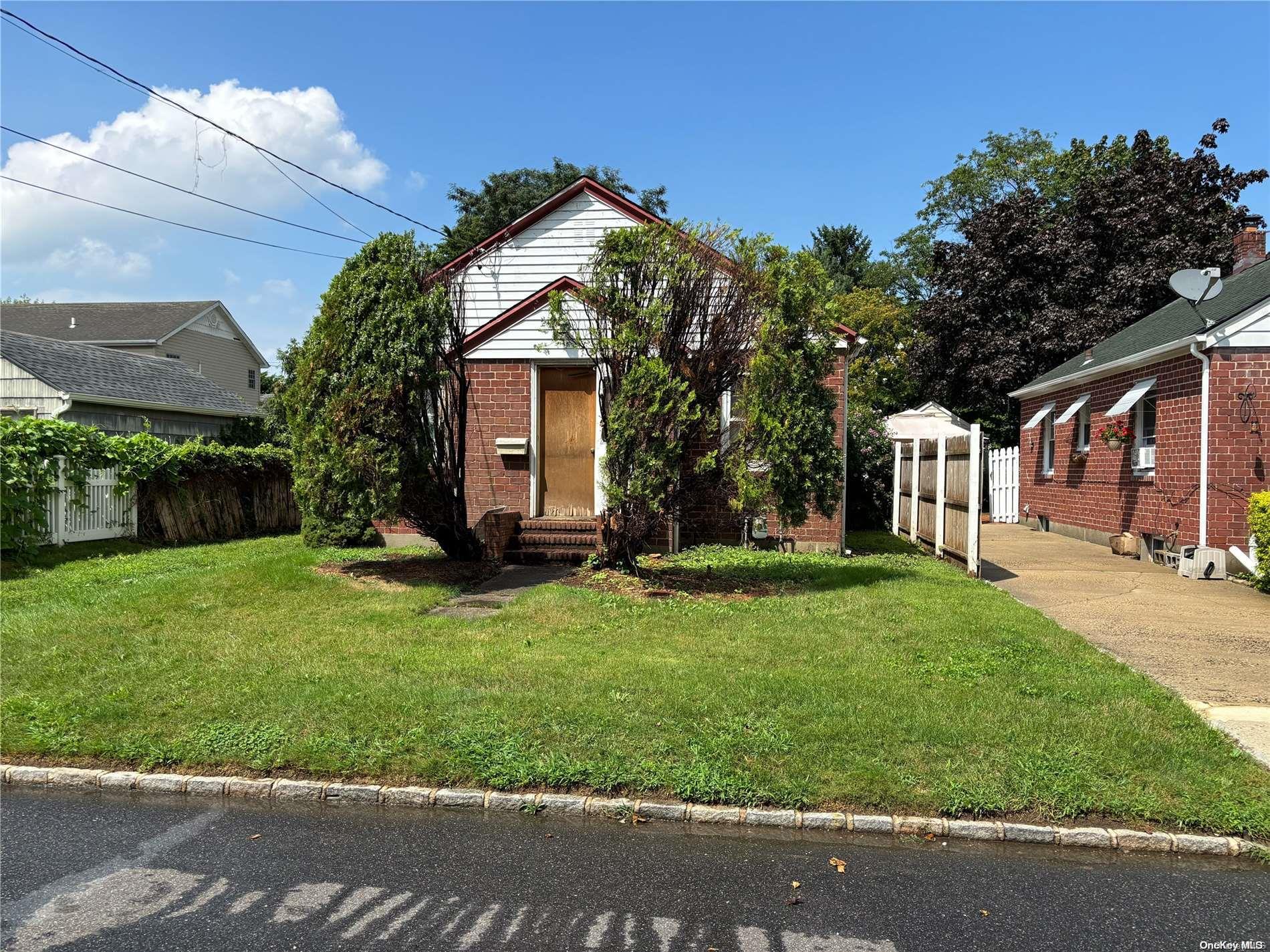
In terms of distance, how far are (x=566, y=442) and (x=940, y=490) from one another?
5.93 m

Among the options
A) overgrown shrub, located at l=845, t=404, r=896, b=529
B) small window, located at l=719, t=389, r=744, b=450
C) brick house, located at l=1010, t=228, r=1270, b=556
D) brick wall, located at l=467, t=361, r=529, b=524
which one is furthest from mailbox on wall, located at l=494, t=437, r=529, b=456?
brick house, located at l=1010, t=228, r=1270, b=556

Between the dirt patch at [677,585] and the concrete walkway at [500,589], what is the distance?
46 centimetres

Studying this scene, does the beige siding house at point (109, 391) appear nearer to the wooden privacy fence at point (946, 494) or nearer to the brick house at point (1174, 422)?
the wooden privacy fence at point (946, 494)

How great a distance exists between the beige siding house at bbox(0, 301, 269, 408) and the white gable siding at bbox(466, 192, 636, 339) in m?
19.7

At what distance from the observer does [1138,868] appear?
3977 mm

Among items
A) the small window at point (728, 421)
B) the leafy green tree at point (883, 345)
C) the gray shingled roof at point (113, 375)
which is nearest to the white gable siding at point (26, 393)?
the gray shingled roof at point (113, 375)

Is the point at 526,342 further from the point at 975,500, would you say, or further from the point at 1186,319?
the point at 1186,319

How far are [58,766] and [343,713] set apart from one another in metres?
1.66

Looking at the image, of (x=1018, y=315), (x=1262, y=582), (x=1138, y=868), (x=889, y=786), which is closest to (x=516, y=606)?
(x=889, y=786)

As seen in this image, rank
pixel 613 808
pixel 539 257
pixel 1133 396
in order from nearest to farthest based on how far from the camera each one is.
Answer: pixel 613 808, pixel 1133 396, pixel 539 257

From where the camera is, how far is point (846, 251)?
52250 mm

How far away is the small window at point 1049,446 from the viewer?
2017cm

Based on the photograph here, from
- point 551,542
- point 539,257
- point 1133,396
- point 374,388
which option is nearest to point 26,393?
point 539,257

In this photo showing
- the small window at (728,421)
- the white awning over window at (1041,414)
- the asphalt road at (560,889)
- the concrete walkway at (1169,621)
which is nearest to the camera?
the asphalt road at (560,889)
